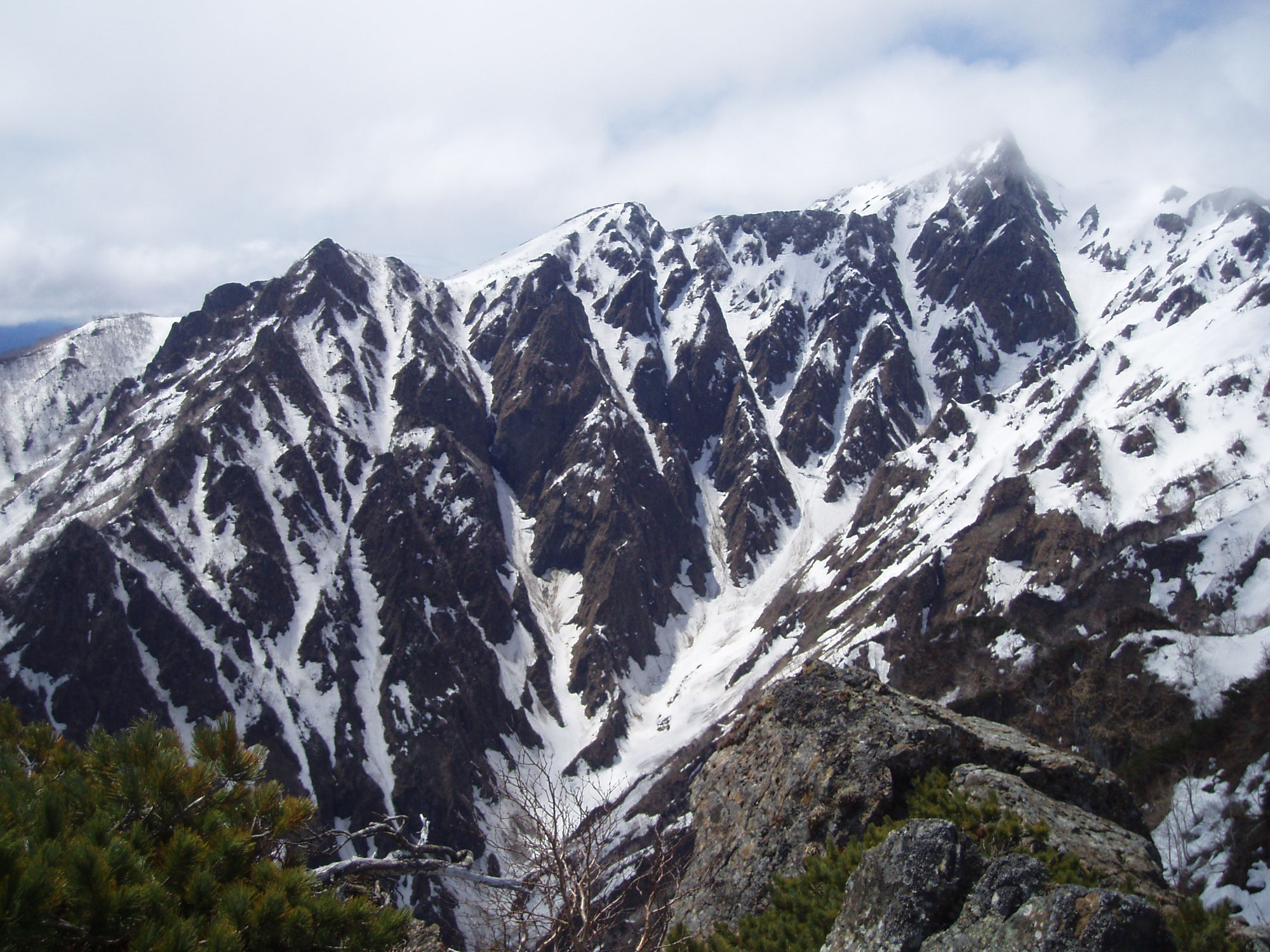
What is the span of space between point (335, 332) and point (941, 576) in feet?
504

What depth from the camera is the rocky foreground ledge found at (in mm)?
8781

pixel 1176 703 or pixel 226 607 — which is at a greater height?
pixel 226 607

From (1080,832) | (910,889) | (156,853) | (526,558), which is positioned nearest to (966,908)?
(910,889)

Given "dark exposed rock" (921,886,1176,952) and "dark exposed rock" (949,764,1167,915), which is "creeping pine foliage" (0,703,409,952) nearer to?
"dark exposed rock" (921,886,1176,952)

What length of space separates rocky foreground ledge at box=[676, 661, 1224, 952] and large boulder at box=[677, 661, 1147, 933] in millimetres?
31

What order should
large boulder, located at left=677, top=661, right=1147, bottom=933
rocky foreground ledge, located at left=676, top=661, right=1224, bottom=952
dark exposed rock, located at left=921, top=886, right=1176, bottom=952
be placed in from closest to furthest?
1. dark exposed rock, located at left=921, top=886, right=1176, bottom=952
2. rocky foreground ledge, located at left=676, top=661, right=1224, bottom=952
3. large boulder, located at left=677, top=661, right=1147, bottom=933

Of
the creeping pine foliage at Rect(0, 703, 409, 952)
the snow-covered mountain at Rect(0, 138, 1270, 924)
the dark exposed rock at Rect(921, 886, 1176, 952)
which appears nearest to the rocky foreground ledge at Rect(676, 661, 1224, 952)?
the dark exposed rock at Rect(921, 886, 1176, 952)

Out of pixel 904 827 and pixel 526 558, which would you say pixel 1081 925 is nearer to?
pixel 904 827

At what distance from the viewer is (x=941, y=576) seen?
123 metres

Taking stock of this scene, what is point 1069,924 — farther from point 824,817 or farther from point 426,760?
point 426,760

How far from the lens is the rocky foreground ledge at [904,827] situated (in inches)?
346

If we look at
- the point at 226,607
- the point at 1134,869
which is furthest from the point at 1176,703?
the point at 226,607

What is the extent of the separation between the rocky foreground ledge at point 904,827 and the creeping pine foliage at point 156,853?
20.7 feet

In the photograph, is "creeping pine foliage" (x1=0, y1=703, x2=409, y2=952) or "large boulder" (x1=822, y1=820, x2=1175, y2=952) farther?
"large boulder" (x1=822, y1=820, x2=1175, y2=952)
